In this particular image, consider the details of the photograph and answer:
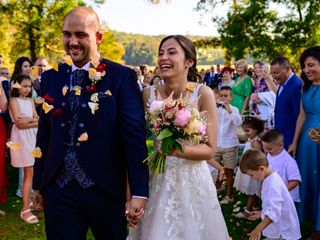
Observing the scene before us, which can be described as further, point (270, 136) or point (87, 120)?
point (270, 136)

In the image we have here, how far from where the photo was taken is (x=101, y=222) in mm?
3014

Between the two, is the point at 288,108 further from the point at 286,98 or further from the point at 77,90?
the point at 77,90

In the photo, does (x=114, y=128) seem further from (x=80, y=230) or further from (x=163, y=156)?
(x=80, y=230)

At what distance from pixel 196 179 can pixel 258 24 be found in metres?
25.8

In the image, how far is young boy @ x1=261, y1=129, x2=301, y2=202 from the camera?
18.2ft

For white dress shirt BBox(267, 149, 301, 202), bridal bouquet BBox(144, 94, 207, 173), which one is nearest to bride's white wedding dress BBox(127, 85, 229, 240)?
bridal bouquet BBox(144, 94, 207, 173)

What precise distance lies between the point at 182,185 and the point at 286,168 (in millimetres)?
2418

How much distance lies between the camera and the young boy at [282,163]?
5547 millimetres

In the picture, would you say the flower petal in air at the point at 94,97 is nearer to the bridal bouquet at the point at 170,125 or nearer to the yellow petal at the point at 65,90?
the yellow petal at the point at 65,90

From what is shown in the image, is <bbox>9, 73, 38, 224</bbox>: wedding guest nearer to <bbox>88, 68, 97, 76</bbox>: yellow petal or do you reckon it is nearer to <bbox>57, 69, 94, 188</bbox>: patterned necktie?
<bbox>57, 69, 94, 188</bbox>: patterned necktie

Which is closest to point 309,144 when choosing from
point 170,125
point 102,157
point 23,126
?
point 170,125

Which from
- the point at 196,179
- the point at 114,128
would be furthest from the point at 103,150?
the point at 196,179

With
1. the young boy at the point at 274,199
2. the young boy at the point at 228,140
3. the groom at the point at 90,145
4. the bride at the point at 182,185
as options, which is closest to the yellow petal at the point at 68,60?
the groom at the point at 90,145

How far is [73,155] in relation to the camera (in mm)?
2912
